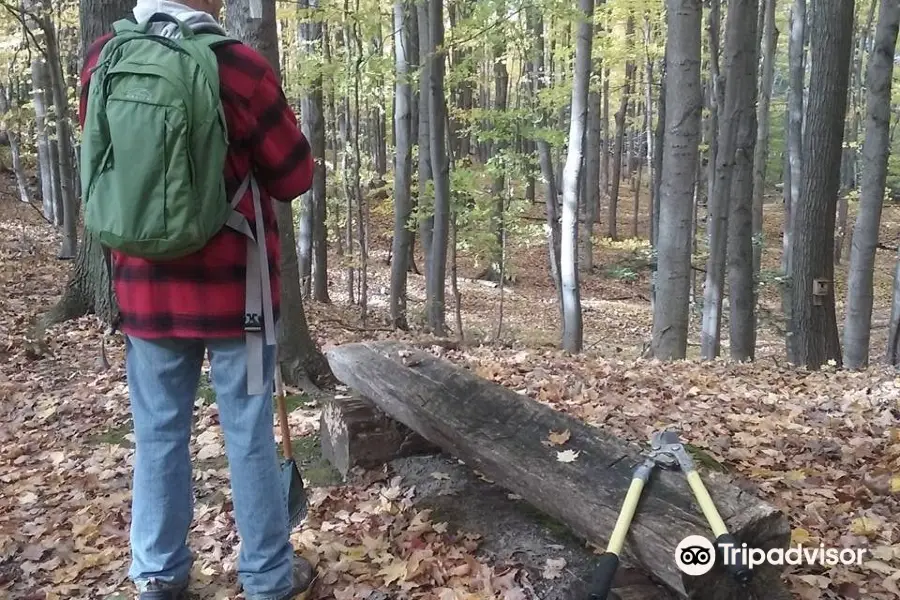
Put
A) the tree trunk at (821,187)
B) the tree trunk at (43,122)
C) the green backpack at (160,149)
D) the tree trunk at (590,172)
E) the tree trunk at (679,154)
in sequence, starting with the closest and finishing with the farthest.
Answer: the green backpack at (160,149)
the tree trunk at (679,154)
the tree trunk at (821,187)
the tree trunk at (43,122)
the tree trunk at (590,172)

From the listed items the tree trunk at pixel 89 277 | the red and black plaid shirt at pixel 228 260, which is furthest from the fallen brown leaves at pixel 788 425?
the tree trunk at pixel 89 277

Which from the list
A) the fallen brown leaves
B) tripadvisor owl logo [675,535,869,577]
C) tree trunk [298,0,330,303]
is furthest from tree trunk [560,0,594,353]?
tripadvisor owl logo [675,535,869,577]

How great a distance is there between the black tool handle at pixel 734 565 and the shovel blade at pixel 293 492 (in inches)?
63.3

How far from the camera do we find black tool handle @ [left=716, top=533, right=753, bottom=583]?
213cm

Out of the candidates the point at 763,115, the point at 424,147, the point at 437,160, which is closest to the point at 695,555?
the point at 437,160

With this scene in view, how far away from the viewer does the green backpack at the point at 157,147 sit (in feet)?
7.00

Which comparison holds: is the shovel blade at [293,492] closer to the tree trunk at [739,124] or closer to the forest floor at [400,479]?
the forest floor at [400,479]

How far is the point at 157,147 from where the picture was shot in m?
2.13

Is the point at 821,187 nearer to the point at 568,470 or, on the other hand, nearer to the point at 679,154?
the point at 679,154

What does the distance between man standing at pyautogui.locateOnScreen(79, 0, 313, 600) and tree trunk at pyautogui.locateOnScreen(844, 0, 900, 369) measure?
319 inches

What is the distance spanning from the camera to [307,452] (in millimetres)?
4348

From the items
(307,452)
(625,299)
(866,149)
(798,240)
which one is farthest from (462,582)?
(625,299)

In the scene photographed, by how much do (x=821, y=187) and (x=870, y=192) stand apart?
734mm

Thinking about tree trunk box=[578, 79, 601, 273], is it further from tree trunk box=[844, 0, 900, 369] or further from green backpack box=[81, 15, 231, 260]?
green backpack box=[81, 15, 231, 260]
